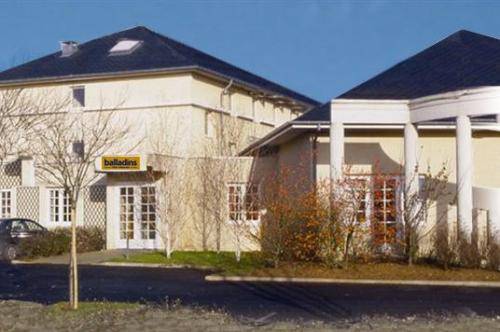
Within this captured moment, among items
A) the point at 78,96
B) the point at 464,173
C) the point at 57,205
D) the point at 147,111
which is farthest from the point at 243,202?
the point at 78,96

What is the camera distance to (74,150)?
35.1m

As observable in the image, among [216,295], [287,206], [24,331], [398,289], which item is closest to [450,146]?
[287,206]

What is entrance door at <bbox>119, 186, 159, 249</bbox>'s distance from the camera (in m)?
31.8

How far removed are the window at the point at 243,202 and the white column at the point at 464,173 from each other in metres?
6.02

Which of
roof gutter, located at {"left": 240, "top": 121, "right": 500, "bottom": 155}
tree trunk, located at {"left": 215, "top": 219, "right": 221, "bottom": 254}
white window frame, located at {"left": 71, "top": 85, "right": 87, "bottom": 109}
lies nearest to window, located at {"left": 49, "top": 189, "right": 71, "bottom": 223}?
white window frame, located at {"left": 71, "top": 85, "right": 87, "bottom": 109}

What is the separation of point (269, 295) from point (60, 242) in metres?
14.6

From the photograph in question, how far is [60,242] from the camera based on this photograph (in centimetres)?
3108

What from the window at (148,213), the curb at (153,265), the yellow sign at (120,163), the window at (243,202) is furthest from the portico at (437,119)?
the window at (148,213)

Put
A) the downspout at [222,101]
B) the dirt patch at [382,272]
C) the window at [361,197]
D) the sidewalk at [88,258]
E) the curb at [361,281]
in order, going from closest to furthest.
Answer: the curb at [361,281], the dirt patch at [382,272], the window at [361,197], the sidewalk at [88,258], the downspout at [222,101]

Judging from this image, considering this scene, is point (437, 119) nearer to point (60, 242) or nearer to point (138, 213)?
point (138, 213)

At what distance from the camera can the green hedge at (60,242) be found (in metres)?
30.5

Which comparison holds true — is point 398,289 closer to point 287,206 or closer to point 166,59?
point 287,206

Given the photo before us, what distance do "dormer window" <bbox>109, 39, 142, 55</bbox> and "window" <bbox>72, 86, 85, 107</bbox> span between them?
2.28 meters

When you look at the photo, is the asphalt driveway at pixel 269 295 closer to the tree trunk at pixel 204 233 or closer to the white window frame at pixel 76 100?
the tree trunk at pixel 204 233
